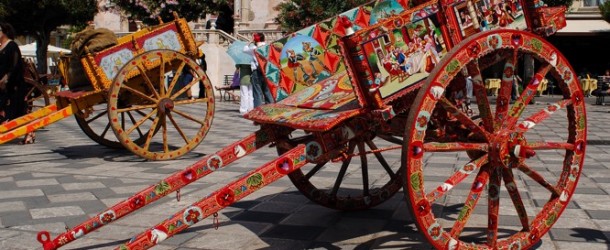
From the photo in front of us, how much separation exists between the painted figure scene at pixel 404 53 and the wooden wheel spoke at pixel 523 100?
1.55ft

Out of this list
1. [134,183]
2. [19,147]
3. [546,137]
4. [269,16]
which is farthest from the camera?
[269,16]

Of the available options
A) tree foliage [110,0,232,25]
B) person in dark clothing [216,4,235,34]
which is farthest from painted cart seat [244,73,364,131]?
person in dark clothing [216,4,235,34]

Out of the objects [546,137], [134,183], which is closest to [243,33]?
[546,137]

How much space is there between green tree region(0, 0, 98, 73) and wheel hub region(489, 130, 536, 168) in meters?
28.1

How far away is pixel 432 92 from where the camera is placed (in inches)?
107

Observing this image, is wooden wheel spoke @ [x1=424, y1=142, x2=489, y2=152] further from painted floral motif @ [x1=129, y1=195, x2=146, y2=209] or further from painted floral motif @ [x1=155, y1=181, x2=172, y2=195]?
painted floral motif @ [x1=129, y1=195, x2=146, y2=209]

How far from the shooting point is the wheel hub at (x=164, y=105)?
22.2 ft

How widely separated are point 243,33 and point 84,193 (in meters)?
23.9

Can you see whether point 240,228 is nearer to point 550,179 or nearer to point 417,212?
point 417,212

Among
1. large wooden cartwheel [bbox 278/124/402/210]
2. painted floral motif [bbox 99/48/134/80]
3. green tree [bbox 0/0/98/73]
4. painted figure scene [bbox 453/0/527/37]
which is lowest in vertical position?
large wooden cartwheel [bbox 278/124/402/210]

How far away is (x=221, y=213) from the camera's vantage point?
4426 mm

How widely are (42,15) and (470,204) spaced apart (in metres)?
31.0

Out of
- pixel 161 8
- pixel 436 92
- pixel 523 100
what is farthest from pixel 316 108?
pixel 161 8

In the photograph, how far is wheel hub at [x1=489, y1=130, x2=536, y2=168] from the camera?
9.99 feet
